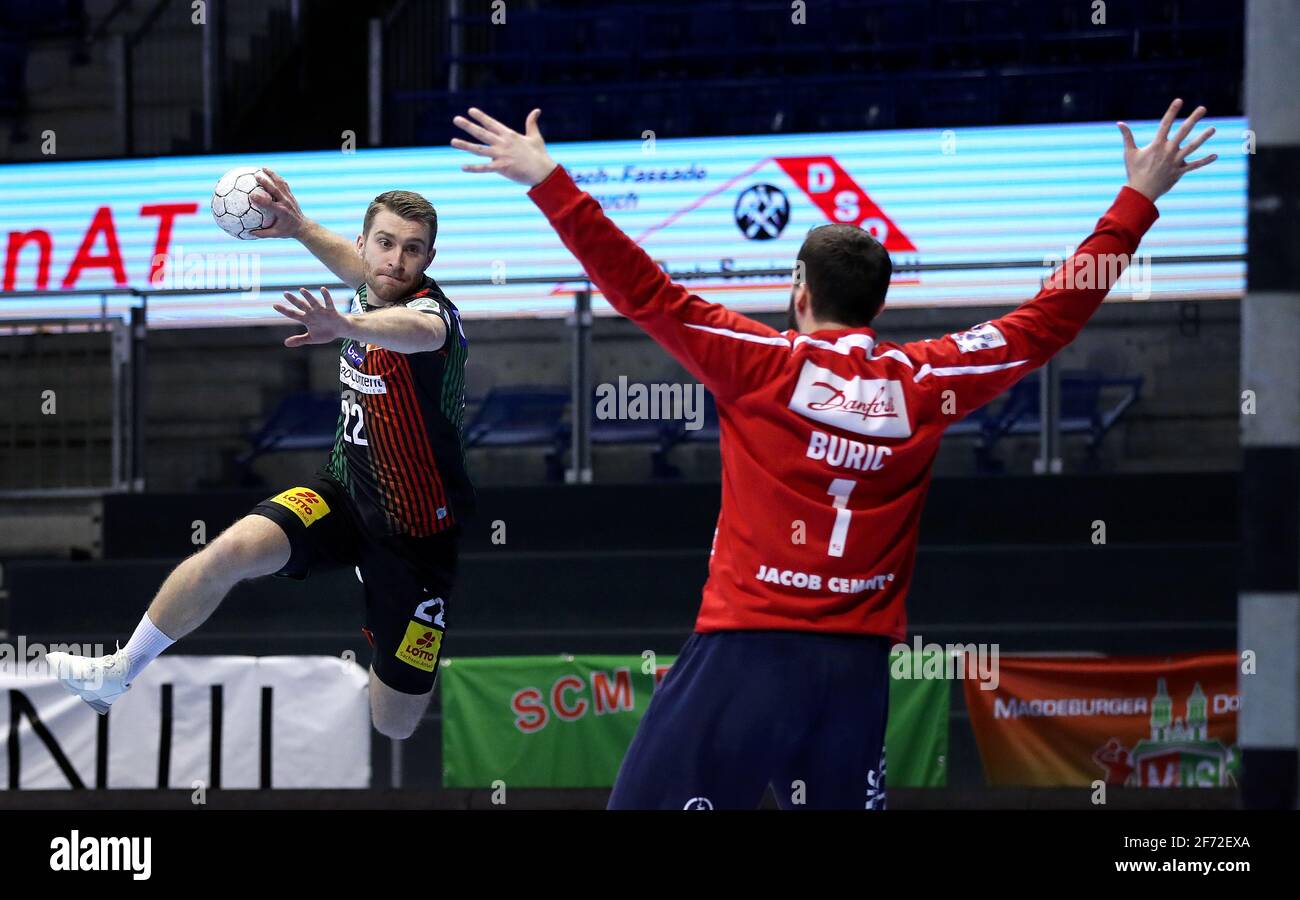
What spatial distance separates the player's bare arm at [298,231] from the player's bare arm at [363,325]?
69 centimetres

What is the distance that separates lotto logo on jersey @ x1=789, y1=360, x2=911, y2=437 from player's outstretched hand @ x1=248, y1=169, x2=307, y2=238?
2216 millimetres

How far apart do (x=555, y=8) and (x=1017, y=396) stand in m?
6.15

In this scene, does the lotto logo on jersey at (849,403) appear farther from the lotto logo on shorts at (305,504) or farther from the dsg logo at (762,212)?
the dsg logo at (762,212)

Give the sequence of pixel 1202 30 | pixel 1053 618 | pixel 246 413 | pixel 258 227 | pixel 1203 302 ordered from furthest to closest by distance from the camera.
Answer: pixel 1202 30
pixel 246 413
pixel 1203 302
pixel 1053 618
pixel 258 227

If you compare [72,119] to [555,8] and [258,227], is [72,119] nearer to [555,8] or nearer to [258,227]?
[555,8]

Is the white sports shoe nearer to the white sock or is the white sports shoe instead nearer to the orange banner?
the white sock

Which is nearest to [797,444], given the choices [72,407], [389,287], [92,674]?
[389,287]

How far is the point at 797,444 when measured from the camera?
349cm

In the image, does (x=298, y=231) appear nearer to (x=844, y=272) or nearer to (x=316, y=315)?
(x=316, y=315)

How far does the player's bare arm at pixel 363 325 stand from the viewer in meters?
3.86

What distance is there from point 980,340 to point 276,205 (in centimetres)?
243

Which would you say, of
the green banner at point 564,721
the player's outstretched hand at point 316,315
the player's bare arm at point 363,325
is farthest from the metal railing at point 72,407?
the player's outstretched hand at point 316,315
